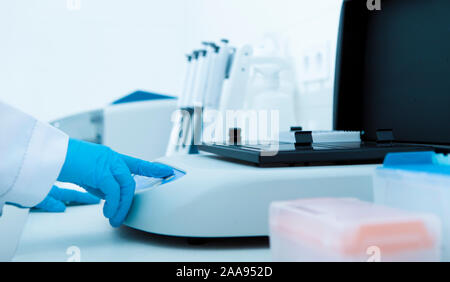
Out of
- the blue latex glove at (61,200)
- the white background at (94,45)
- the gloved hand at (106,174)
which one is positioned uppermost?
the white background at (94,45)

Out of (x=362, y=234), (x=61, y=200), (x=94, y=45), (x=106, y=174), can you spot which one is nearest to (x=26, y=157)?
(x=106, y=174)

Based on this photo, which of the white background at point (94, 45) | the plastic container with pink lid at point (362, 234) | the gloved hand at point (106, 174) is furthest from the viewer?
the white background at point (94, 45)

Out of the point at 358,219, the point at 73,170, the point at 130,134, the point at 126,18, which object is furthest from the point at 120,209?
the point at 126,18

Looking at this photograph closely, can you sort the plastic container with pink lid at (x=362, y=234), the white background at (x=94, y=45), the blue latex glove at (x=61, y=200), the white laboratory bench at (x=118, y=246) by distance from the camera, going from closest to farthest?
the plastic container with pink lid at (x=362, y=234)
the white laboratory bench at (x=118, y=246)
the blue latex glove at (x=61, y=200)
the white background at (x=94, y=45)

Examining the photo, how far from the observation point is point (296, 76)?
60.0 inches

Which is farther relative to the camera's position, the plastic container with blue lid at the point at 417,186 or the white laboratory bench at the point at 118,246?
the white laboratory bench at the point at 118,246

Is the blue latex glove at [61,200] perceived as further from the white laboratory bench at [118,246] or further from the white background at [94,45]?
the white background at [94,45]

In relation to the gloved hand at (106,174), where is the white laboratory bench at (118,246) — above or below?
below

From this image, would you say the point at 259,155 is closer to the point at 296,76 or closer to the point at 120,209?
the point at 120,209

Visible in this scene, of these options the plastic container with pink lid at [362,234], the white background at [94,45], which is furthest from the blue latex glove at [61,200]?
the white background at [94,45]

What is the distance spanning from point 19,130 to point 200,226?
0.30m

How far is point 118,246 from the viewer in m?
0.57

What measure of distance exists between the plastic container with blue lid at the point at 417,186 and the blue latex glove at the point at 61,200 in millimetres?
656

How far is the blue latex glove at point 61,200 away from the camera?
84 centimetres
